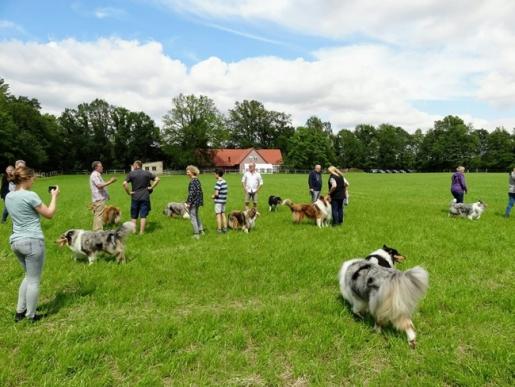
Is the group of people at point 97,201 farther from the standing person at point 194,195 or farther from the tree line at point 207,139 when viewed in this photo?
the tree line at point 207,139

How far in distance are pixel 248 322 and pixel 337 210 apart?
292 inches

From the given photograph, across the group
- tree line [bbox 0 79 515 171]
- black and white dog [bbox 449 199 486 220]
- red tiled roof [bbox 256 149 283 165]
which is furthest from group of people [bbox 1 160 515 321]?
red tiled roof [bbox 256 149 283 165]

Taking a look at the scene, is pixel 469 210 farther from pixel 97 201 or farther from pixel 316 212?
pixel 97 201

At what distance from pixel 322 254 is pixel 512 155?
107053 mm

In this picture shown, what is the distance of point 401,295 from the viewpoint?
416 cm

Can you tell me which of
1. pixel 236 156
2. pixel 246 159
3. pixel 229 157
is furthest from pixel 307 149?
pixel 229 157

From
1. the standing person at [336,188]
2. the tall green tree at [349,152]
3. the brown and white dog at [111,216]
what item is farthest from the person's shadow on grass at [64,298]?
the tall green tree at [349,152]

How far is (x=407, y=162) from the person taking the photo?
107 meters

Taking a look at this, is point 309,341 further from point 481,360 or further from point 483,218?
point 483,218

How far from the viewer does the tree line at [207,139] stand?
228 feet

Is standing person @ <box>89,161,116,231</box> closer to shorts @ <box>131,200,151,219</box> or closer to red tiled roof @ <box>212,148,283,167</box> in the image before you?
shorts @ <box>131,200,151,219</box>

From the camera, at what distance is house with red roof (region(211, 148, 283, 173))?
87.9 m

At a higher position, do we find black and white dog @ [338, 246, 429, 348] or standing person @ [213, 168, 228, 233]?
standing person @ [213, 168, 228, 233]

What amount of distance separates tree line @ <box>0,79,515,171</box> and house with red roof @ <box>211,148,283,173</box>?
3.13 meters
